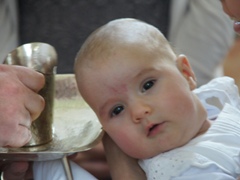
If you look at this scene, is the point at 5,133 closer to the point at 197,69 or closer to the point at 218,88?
the point at 218,88

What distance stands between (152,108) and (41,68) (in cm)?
18

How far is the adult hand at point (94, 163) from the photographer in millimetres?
990

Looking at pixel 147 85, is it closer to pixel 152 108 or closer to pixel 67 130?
pixel 152 108

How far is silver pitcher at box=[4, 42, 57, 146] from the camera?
34.3 inches

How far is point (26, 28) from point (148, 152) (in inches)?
28.5

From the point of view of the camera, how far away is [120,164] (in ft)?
3.03

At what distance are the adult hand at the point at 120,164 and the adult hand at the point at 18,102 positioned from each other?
0.18m

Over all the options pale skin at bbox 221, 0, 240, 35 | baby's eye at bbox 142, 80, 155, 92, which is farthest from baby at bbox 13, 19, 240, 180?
pale skin at bbox 221, 0, 240, 35

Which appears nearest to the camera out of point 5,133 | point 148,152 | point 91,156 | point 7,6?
point 5,133

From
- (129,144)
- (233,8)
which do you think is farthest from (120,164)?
(233,8)

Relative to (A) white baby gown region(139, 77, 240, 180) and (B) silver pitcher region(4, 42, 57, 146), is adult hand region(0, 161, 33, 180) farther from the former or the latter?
(A) white baby gown region(139, 77, 240, 180)

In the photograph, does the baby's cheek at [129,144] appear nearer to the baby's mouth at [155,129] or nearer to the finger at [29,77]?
the baby's mouth at [155,129]

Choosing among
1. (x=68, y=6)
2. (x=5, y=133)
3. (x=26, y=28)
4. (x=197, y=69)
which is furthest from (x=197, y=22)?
(x=5, y=133)

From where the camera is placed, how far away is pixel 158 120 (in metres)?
0.82
